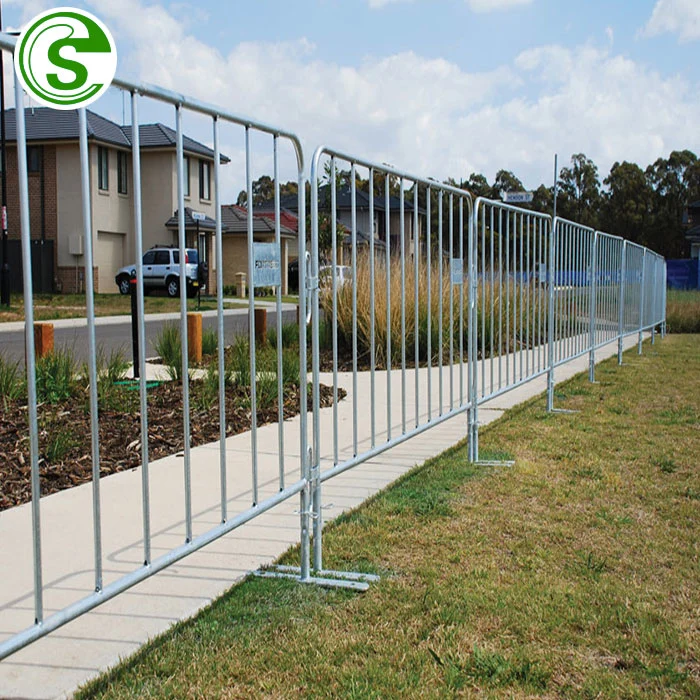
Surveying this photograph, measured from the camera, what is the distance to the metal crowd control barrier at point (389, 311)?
126 inches

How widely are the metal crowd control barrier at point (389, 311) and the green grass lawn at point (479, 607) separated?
0.35 metres

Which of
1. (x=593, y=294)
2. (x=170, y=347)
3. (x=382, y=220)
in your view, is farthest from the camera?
(x=593, y=294)

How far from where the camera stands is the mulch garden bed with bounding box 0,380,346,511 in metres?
6.04

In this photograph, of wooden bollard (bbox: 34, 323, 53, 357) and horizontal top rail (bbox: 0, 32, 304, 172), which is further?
wooden bollard (bbox: 34, 323, 53, 357)

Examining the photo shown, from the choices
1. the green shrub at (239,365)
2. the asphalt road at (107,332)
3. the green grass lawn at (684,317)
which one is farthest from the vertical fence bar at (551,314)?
the green grass lawn at (684,317)

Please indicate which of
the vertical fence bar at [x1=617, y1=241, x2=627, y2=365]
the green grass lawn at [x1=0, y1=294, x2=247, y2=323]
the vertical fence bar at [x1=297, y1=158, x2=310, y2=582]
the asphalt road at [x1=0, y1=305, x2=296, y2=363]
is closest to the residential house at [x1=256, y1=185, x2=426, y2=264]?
the vertical fence bar at [x1=297, y1=158, x2=310, y2=582]

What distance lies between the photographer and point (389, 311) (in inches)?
206

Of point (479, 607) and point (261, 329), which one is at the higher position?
point (261, 329)

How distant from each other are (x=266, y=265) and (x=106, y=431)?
135 inches

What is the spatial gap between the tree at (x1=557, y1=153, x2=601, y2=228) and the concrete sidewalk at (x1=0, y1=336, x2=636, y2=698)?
241 ft

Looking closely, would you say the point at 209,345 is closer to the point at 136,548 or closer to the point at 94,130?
the point at 136,548

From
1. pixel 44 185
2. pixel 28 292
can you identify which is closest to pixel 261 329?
pixel 44 185

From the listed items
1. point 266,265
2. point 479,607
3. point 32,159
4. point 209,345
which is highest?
point 32,159

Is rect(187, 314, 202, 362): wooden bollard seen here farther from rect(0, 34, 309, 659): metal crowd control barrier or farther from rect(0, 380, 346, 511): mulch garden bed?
rect(0, 34, 309, 659): metal crowd control barrier
